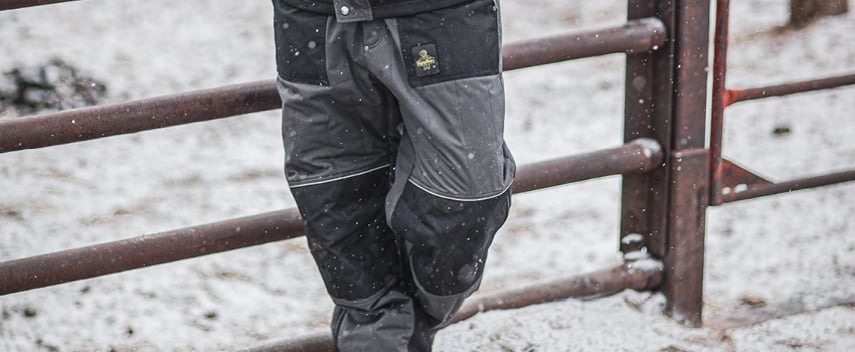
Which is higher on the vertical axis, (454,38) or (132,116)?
(454,38)

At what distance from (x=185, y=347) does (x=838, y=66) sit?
15.4 feet

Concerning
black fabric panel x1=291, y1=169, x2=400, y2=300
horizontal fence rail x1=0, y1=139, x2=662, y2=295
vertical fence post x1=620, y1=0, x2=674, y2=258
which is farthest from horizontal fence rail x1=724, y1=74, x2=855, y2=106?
black fabric panel x1=291, y1=169, x2=400, y2=300

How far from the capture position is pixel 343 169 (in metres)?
2.02

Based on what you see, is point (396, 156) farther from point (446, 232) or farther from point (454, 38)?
point (454, 38)

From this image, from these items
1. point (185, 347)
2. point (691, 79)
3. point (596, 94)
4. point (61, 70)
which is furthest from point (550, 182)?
point (61, 70)

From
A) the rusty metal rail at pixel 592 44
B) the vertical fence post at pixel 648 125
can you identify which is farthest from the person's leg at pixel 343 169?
the vertical fence post at pixel 648 125

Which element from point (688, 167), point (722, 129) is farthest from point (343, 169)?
point (722, 129)

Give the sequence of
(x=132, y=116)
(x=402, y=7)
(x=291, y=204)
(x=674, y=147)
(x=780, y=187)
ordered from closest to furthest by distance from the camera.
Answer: (x=402, y=7), (x=132, y=116), (x=674, y=147), (x=780, y=187), (x=291, y=204)

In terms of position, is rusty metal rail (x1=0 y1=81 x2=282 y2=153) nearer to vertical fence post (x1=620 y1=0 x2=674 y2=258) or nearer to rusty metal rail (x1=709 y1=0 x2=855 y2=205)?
vertical fence post (x1=620 y1=0 x2=674 y2=258)

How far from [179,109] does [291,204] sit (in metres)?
2.04

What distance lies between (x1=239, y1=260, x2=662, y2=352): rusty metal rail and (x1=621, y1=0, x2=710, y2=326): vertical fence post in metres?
0.06

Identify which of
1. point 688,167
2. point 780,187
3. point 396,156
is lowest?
point 780,187

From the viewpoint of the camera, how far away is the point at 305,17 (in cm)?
190

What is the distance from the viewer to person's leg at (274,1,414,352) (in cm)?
191
